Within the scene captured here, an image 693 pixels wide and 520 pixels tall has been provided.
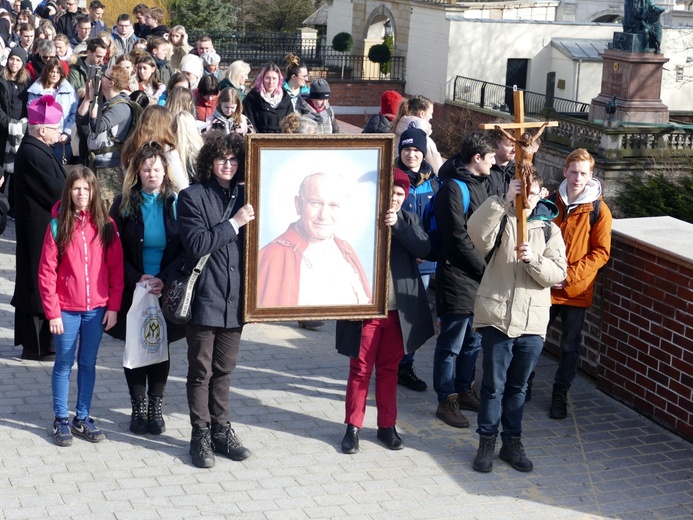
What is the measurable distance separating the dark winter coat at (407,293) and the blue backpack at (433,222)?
A: 0.51 metres

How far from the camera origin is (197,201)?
6.68 m

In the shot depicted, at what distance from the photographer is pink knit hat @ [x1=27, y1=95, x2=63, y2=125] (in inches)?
322

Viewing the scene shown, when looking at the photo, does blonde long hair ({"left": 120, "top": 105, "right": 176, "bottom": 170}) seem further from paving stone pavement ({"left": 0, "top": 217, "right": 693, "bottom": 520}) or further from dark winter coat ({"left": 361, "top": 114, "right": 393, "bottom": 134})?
dark winter coat ({"left": 361, "top": 114, "right": 393, "bottom": 134})

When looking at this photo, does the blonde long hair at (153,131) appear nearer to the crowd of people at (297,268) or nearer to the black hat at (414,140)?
the crowd of people at (297,268)

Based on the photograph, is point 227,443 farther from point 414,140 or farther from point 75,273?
point 414,140

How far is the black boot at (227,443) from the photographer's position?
7.03 m

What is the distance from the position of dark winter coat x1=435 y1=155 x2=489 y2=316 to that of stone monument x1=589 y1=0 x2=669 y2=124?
64.2ft

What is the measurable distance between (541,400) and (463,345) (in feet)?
2.69

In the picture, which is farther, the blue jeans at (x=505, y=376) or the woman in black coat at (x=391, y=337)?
the woman in black coat at (x=391, y=337)

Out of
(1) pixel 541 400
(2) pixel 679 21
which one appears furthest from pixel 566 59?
(1) pixel 541 400

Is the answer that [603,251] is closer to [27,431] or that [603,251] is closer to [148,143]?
[148,143]

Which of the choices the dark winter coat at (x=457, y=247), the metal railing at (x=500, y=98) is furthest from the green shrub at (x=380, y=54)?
the dark winter coat at (x=457, y=247)

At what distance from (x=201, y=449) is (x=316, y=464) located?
28.6 inches

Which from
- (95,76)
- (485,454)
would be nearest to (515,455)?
(485,454)
